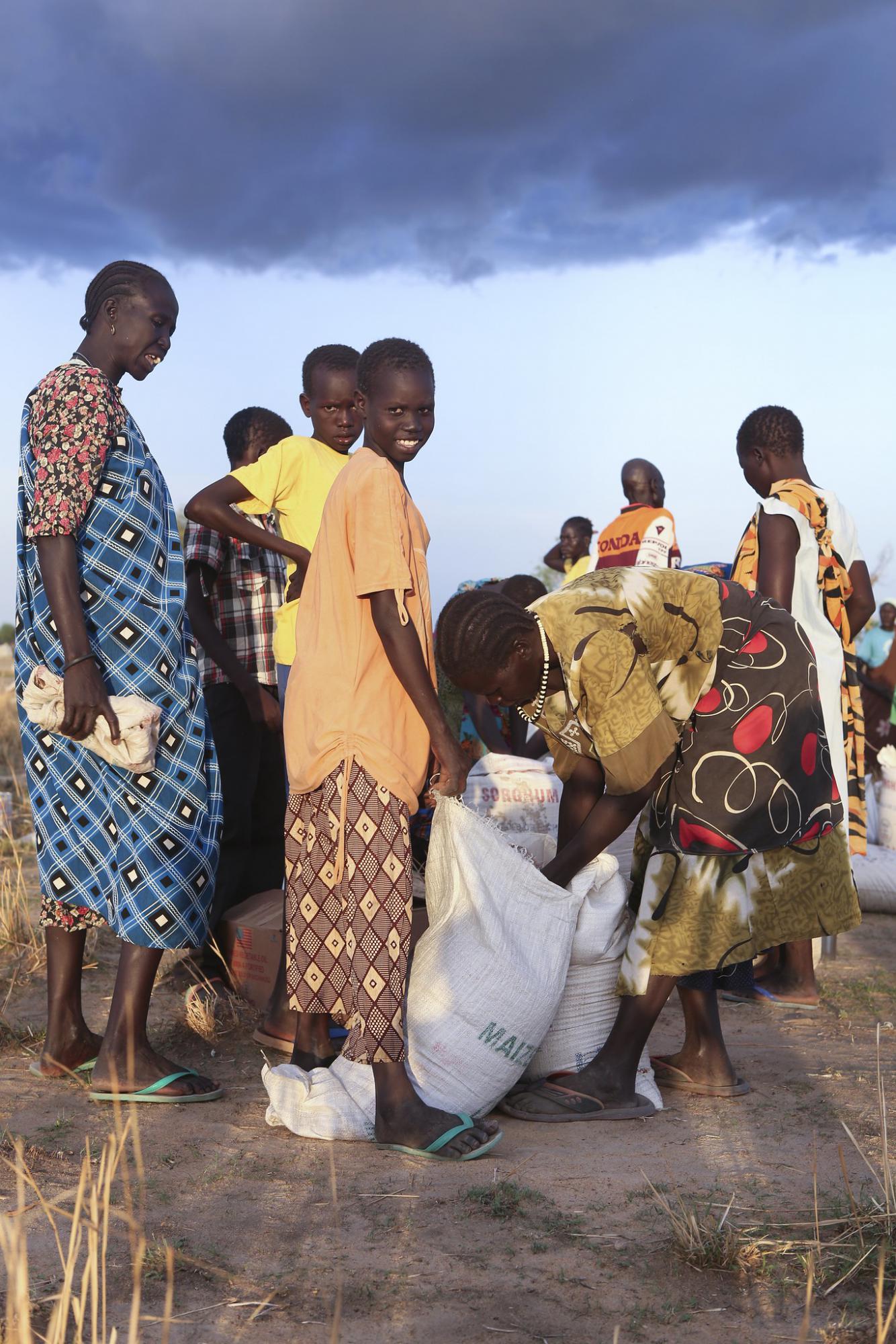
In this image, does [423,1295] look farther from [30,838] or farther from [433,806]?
[30,838]

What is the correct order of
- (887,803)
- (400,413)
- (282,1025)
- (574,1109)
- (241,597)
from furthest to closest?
(887,803)
(241,597)
(282,1025)
(574,1109)
(400,413)

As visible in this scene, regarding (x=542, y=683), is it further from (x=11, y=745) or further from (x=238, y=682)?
(x=11, y=745)

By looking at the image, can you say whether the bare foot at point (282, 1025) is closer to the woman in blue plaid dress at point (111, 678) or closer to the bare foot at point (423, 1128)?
the woman in blue plaid dress at point (111, 678)

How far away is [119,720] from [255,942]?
1.22 metres

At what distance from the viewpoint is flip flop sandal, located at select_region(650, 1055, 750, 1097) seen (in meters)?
3.28

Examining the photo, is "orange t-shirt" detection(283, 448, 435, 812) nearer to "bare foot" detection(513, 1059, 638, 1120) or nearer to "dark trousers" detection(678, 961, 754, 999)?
"bare foot" detection(513, 1059, 638, 1120)

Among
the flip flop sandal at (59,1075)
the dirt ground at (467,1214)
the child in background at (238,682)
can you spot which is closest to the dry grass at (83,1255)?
the dirt ground at (467,1214)

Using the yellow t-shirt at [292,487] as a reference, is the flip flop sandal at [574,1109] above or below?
below

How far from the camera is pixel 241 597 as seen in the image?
14.3 feet

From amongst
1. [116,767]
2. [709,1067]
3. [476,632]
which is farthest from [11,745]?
[476,632]

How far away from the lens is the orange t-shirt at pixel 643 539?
274 inches

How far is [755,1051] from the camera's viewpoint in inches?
146

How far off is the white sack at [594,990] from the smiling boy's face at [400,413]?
118 cm

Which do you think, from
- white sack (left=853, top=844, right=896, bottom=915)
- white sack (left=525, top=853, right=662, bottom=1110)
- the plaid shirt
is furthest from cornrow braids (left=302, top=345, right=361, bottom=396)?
white sack (left=853, top=844, right=896, bottom=915)
